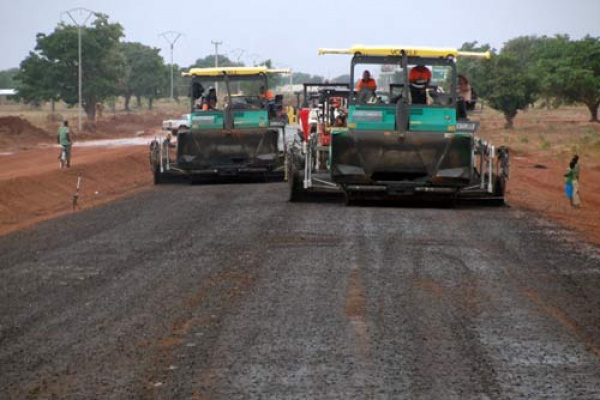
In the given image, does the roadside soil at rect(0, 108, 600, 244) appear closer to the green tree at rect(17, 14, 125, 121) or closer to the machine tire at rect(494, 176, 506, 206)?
the machine tire at rect(494, 176, 506, 206)

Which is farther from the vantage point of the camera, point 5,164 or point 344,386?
point 5,164

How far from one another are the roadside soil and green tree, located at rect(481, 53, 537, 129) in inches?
349

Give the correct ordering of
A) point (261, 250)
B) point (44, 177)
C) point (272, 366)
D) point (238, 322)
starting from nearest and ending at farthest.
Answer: point (272, 366)
point (238, 322)
point (261, 250)
point (44, 177)

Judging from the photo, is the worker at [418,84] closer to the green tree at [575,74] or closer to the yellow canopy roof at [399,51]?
the yellow canopy roof at [399,51]

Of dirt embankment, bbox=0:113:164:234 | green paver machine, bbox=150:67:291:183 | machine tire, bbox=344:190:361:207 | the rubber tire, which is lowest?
dirt embankment, bbox=0:113:164:234

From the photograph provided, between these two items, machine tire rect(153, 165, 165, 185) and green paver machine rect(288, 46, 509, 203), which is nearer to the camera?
green paver machine rect(288, 46, 509, 203)

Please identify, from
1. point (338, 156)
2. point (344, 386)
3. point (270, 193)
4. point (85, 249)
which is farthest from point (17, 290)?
→ point (270, 193)

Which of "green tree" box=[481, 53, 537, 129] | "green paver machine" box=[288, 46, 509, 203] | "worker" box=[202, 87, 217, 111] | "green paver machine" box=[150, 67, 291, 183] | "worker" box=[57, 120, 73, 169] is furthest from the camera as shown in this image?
"green tree" box=[481, 53, 537, 129]

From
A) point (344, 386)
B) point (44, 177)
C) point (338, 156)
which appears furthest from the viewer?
point (44, 177)

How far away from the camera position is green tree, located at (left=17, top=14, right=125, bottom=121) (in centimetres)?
9156

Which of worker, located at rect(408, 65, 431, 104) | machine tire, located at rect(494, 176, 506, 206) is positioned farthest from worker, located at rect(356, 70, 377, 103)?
machine tire, located at rect(494, 176, 506, 206)

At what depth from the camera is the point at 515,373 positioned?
8.66 metres

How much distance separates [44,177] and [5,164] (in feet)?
32.9

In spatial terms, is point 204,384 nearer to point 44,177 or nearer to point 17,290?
point 17,290
